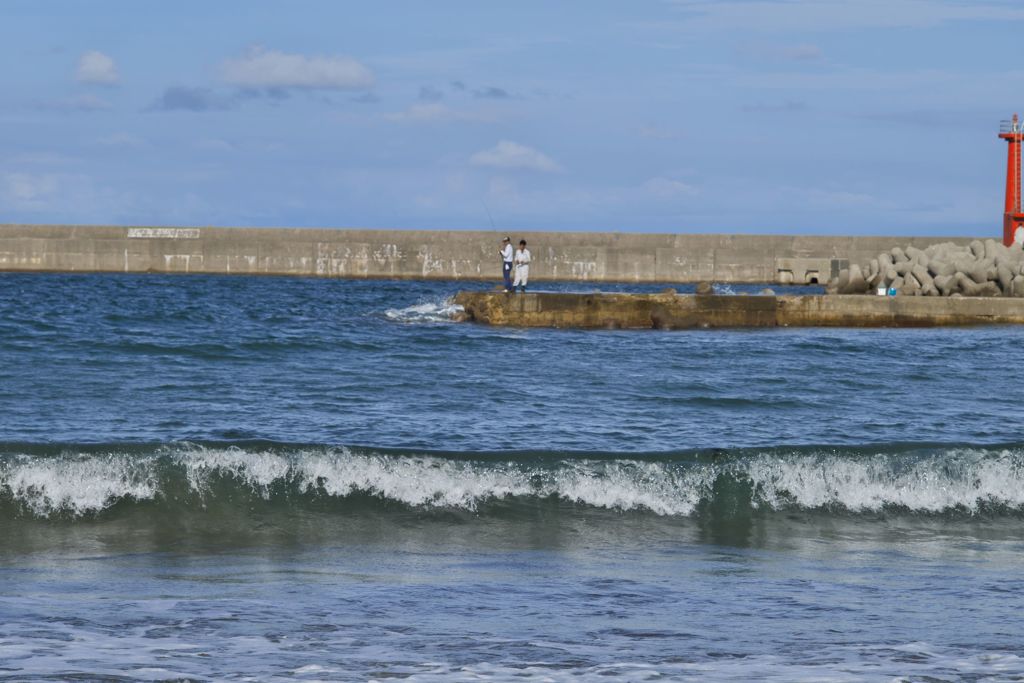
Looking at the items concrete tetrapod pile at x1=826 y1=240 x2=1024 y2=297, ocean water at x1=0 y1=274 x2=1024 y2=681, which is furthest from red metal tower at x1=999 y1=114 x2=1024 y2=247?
ocean water at x1=0 y1=274 x2=1024 y2=681

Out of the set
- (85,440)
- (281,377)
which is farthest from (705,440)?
(281,377)

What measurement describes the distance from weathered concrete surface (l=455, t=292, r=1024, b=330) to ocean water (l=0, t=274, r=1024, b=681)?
249 inches

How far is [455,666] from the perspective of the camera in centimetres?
454

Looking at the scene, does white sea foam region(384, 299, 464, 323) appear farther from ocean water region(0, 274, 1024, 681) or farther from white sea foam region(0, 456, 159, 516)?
white sea foam region(0, 456, 159, 516)

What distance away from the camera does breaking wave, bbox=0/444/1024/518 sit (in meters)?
8.23

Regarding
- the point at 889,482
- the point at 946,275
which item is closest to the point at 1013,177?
the point at 946,275

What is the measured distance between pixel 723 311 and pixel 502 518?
16.0 m

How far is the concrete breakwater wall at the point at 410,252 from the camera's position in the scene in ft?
162

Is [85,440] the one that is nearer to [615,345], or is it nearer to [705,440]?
[705,440]

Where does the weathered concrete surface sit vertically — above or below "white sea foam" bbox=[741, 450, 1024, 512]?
above

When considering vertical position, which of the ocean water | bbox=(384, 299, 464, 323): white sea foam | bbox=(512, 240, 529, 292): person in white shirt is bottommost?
the ocean water

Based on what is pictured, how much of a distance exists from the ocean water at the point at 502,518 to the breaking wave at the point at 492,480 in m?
0.02

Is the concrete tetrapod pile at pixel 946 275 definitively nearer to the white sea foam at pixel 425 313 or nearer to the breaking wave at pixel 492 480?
the white sea foam at pixel 425 313

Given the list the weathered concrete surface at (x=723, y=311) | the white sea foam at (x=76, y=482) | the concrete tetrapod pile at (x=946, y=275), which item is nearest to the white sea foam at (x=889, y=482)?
the white sea foam at (x=76, y=482)
